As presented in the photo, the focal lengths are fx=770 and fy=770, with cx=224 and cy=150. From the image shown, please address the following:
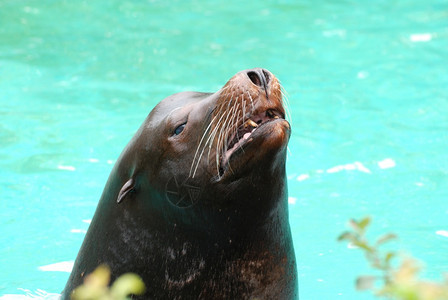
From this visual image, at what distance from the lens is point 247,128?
3.42 m

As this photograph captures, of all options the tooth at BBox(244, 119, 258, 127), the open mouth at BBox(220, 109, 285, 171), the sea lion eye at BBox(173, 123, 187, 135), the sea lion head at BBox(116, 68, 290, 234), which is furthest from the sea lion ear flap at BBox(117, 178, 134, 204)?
the tooth at BBox(244, 119, 258, 127)

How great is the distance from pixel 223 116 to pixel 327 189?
12.5 ft

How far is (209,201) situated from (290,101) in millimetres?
5472

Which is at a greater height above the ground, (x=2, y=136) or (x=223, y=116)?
(x=223, y=116)

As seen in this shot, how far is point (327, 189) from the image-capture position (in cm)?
705

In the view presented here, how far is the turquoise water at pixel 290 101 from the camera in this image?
6270 mm

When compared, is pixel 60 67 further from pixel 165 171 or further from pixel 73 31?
pixel 165 171

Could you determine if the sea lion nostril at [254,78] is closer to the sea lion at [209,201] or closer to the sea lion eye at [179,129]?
the sea lion at [209,201]

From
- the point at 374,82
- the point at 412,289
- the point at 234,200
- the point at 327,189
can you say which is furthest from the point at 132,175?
the point at 374,82

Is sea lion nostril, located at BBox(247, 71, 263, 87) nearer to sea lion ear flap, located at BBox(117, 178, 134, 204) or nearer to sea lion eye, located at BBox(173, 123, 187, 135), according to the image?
sea lion eye, located at BBox(173, 123, 187, 135)

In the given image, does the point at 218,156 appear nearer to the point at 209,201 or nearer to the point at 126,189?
the point at 209,201

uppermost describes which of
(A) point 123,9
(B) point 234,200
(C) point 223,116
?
(C) point 223,116

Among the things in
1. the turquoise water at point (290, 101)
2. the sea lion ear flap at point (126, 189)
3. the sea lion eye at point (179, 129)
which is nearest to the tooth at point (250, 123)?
the sea lion eye at point (179, 129)

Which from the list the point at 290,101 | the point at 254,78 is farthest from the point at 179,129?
the point at 290,101
